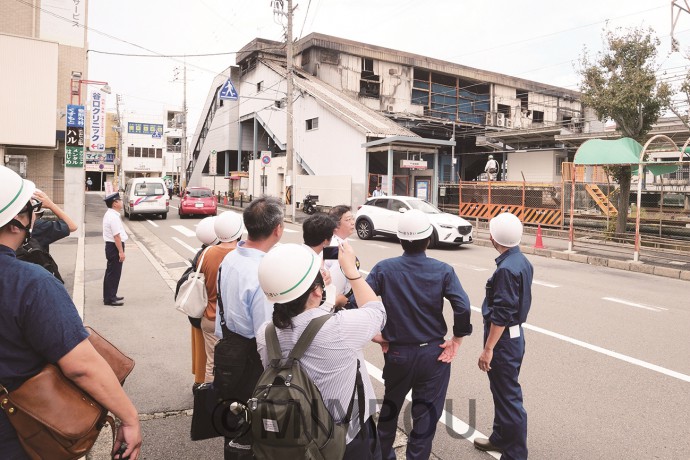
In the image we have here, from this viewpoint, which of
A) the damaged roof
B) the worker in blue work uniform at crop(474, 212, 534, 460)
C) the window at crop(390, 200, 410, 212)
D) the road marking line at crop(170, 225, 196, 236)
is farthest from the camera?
the damaged roof

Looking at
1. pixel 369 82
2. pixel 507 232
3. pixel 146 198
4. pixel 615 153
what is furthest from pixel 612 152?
pixel 369 82

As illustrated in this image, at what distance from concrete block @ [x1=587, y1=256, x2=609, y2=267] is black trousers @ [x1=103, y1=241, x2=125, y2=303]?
11.6 m

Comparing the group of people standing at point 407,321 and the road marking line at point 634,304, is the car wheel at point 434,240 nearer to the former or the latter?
the road marking line at point 634,304

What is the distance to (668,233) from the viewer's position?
1611cm

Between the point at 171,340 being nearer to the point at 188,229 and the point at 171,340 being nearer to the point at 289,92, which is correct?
the point at 188,229

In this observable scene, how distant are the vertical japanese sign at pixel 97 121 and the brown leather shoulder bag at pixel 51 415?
70.5ft

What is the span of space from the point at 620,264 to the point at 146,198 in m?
19.4

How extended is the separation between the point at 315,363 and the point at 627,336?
5.77 meters

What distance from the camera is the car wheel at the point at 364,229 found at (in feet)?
55.4

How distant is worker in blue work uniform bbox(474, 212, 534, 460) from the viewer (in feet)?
10.5

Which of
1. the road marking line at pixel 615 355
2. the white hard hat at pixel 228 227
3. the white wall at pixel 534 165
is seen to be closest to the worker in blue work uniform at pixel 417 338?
the white hard hat at pixel 228 227

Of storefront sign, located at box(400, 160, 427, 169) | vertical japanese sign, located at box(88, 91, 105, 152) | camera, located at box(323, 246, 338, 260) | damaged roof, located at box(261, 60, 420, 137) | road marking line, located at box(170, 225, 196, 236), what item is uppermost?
damaged roof, located at box(261, 60, 420, 137)

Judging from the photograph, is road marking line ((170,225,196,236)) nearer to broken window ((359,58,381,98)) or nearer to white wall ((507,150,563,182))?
white wall ((507,150,563,182))

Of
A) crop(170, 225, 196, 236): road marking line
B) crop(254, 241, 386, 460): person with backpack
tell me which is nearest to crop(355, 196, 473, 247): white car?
crop(170, 225, 196, 236): road marking line
